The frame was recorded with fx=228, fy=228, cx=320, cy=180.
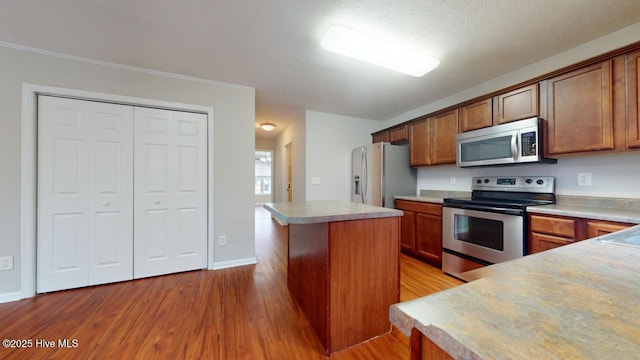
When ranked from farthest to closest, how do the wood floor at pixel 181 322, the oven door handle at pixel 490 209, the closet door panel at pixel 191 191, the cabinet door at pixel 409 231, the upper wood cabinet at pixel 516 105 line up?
the cabinet door at pixel 409 231
the closet door panel at pixel 191 191
the upper wood cabinet at pixel 516 105
the oven door handle at pixel 490 209
the wood floor at pixel 181 322

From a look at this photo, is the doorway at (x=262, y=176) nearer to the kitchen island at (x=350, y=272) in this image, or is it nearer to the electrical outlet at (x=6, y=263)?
the electrical outlet at (x=6, y=263)

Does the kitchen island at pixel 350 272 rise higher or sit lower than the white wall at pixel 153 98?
lower

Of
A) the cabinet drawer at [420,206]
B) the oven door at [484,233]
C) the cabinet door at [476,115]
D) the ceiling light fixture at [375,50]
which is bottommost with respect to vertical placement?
the oven door at [484,233]

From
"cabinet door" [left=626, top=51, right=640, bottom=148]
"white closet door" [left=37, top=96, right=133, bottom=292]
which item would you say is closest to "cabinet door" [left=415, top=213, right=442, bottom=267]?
"cabinet door" [left=626, top=51, right=640, bottom=148]

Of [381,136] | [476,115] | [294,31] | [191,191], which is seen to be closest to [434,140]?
[476,115]

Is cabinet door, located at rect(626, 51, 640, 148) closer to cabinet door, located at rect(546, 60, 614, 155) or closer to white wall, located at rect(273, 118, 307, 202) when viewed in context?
cabinet door, located at rect(546, 60, 614, 155)

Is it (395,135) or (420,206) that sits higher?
(395,135)

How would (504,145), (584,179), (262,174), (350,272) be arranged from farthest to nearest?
(262,174)
(504,145)
(584,179)
(350,272)

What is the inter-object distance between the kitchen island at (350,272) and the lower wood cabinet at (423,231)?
142cm

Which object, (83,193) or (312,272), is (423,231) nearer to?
(312,272)

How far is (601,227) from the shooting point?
1632 mm

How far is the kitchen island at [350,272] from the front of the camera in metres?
1.50

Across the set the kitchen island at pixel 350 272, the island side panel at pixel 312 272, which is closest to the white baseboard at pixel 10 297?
the island side panel at pixel 312 272

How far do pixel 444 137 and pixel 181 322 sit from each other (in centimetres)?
349
